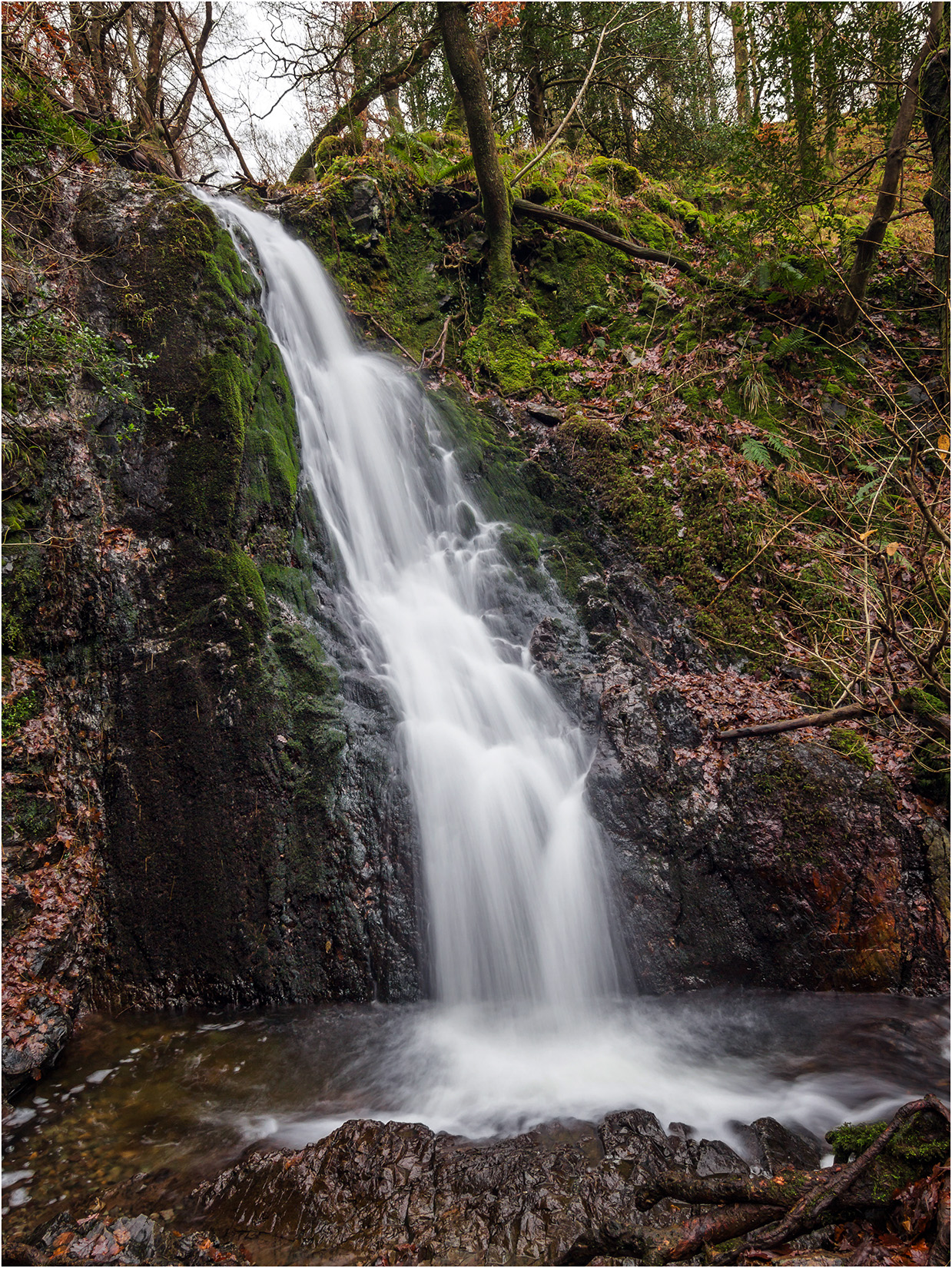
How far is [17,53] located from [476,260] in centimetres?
602

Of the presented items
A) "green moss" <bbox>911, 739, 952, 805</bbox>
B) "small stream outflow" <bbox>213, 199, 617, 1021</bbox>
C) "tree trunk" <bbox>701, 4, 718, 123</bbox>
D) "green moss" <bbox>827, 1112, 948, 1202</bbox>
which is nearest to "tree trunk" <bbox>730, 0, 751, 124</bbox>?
"tree trunk" <bbox>701, 4, 718, 123</bbox>

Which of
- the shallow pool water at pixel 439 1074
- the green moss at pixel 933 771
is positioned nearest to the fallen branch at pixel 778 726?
the green moss at pixel 933 771

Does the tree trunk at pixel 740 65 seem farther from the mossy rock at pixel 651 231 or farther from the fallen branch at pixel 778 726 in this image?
the fallen branch at pixel 778 726

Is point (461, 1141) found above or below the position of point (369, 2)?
below

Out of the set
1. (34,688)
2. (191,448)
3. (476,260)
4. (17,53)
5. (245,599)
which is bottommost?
(34,688)

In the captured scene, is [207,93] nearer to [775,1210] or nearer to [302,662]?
[302,662]

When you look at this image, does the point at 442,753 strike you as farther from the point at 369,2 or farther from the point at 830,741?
the point at 369,2

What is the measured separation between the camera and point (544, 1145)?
11.3 feet

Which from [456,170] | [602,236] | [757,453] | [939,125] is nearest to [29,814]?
[757,453]

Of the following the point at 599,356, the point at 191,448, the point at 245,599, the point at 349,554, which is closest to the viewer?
the point at 245,599

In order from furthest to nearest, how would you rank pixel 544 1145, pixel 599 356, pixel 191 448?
1. pixel 599 356
2. pixel 191 448
3. pixel 544 1145

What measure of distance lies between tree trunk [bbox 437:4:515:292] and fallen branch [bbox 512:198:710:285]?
1.72 feet

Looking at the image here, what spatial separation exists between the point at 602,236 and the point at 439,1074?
37.5 ft

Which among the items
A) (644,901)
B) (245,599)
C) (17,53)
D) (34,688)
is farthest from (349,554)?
(17,53)
